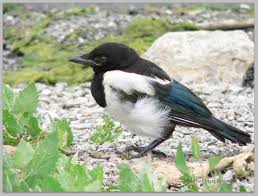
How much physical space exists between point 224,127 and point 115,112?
2.39 feet

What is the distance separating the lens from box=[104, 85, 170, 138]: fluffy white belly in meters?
4.74

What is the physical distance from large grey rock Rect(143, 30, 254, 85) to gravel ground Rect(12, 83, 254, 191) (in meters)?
0.27

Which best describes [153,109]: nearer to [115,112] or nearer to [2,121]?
[115,112]

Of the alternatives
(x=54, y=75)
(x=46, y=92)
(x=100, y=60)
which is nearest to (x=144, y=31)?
(x=54, y=75)

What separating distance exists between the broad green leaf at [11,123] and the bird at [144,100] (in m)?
0.56

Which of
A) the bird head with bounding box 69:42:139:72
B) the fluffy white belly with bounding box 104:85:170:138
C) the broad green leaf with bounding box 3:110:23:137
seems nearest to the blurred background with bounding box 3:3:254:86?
the bird head with bounding box 69:42:139:72

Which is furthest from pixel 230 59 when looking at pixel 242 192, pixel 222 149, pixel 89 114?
pixel 242 192

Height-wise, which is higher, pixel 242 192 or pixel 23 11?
pixel 242 192

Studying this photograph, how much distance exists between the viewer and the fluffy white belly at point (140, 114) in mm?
4742

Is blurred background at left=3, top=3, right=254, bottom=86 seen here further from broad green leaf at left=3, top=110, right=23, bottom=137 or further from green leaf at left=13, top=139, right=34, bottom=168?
green leaf at left=13, top=139, right=34, bottom=168

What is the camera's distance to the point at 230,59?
766 cm

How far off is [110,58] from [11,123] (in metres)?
0.79

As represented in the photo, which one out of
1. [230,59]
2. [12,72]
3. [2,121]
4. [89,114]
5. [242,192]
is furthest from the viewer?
[12,72]

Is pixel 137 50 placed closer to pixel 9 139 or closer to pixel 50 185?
pixel 9 139
